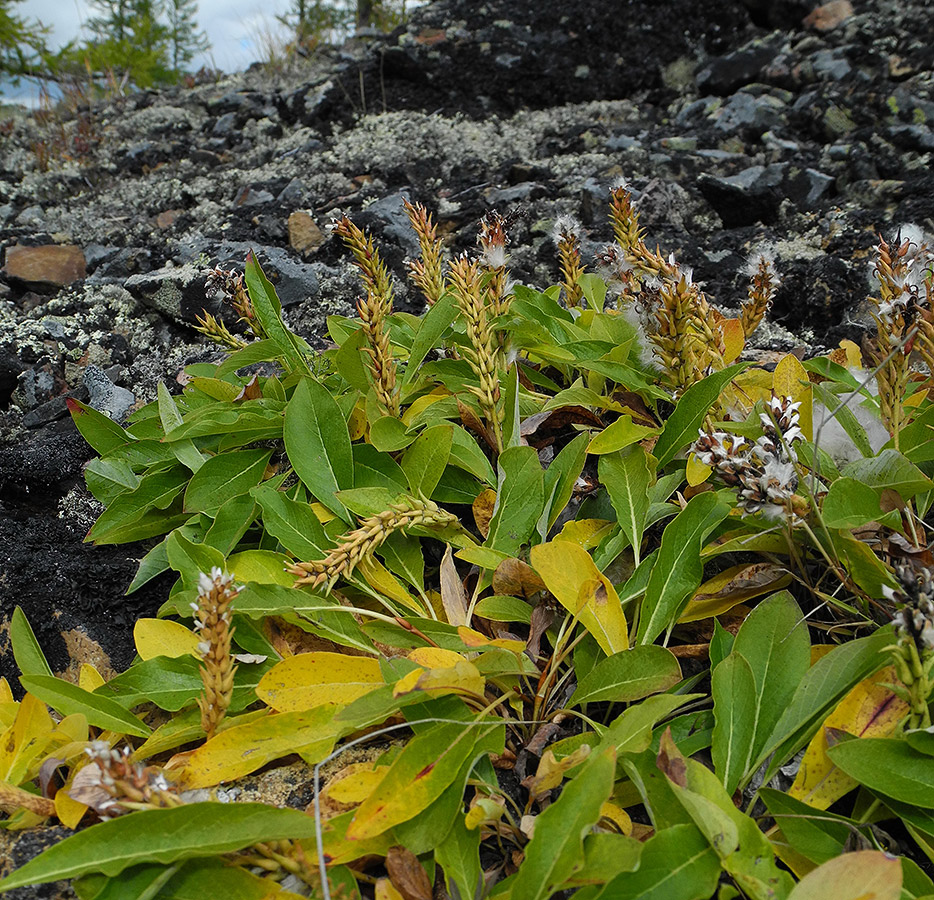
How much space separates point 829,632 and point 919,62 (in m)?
6.71

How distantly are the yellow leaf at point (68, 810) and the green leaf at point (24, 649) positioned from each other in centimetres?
41

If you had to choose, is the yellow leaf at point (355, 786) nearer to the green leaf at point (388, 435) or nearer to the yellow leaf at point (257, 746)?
the yellow leaf at point (257, 746)

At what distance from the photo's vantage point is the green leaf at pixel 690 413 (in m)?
1.99

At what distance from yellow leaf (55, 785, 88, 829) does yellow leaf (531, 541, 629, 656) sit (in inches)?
40.6

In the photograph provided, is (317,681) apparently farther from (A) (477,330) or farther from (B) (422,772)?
(A) (477,330)

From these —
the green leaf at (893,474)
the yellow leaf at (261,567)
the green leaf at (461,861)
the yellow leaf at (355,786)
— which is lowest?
the green leaf at (461,861)

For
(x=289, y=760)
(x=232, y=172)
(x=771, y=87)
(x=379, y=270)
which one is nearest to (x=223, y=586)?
(x=289, y=760)

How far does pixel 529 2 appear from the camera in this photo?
27.9 feet

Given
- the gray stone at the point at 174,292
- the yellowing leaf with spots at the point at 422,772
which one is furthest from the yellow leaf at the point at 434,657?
the gray stone at the point at 174,292

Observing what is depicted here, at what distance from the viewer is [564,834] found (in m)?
1.25

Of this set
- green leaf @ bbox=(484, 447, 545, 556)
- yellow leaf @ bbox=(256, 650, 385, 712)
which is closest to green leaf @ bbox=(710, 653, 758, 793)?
green leaf @ bbox=(484, 447, 545, 556)

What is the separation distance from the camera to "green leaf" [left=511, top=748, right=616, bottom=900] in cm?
122

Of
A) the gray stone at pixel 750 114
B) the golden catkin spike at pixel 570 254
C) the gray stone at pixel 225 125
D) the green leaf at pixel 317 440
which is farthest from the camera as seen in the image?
the gray stone at pixel 225 125

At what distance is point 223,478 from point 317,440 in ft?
1.12
